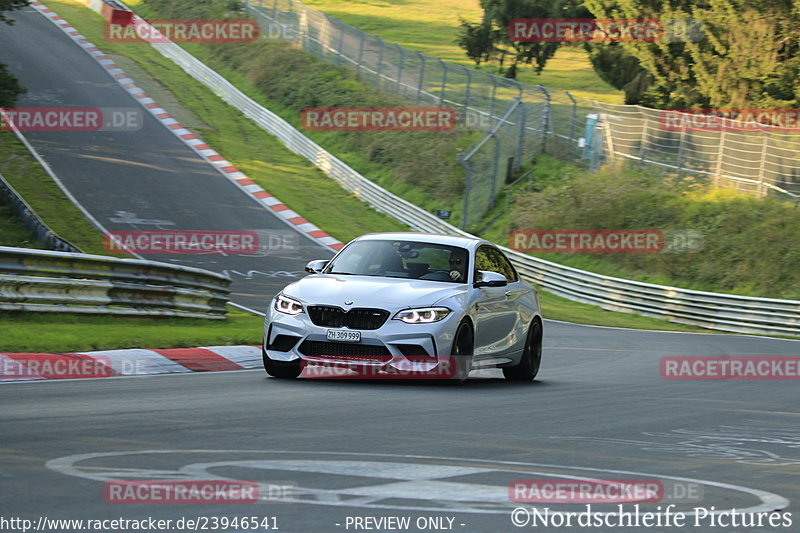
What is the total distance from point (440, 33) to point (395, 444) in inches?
3011

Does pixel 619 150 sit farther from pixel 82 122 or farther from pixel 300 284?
pixel 300 284

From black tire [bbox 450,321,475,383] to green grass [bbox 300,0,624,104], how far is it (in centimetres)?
5004

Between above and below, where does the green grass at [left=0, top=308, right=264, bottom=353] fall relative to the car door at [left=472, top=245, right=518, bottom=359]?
below

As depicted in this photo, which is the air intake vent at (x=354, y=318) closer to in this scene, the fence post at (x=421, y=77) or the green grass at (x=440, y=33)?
the fence post at (x=421, y=77)

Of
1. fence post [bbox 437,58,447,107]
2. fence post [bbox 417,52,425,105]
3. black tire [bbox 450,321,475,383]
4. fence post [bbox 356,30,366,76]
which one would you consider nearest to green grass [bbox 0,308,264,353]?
black tire [bbox 450,321,475,383]

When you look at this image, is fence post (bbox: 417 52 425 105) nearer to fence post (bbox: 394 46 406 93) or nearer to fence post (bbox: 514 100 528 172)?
fence post (bbox: 394 46 406 93)

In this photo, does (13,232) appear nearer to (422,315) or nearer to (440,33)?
(422,315)

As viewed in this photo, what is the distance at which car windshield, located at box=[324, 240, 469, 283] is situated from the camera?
37.2ft

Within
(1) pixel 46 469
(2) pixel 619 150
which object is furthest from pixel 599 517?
(2) pixel 619 150

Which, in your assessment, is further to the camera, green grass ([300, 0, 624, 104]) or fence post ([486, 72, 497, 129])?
green grass ([300, 0, 624, 104])

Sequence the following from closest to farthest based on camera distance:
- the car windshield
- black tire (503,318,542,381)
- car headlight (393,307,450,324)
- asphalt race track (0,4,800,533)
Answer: asphalt race track (0,4,800,533), car headlight (393,307,450,324), the car windshield, black tire (503,318,542,381)

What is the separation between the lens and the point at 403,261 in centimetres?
1145

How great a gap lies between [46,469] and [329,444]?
175 cm

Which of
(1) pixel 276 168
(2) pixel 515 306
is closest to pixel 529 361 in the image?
(2) pixel 515 306
